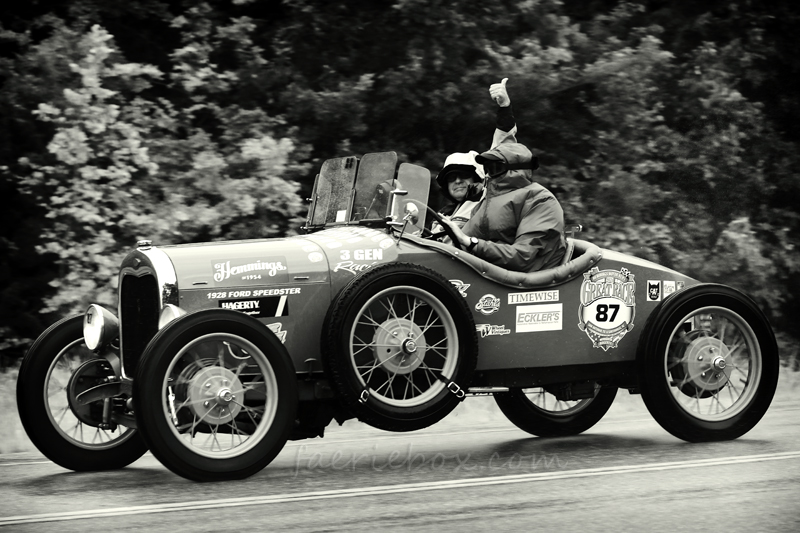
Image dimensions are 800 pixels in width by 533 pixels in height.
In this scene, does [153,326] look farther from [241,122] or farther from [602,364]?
[241,122]

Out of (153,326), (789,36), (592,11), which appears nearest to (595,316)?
(153,326)

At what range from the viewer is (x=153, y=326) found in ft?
A: 21.4

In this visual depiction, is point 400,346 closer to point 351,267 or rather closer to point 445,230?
point 351,267

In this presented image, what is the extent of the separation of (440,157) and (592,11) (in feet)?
11.0

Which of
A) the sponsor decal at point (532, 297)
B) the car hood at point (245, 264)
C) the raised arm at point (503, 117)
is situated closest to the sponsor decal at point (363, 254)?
the car hood at point (245, 264)

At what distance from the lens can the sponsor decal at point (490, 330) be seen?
6758 mm

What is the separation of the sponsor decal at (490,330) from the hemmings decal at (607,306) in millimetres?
539

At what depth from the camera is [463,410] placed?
372 inches

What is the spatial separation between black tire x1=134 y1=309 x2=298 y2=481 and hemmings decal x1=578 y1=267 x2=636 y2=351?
2.11 meters

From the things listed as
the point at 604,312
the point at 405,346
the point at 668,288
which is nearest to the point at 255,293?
the point at 405,346

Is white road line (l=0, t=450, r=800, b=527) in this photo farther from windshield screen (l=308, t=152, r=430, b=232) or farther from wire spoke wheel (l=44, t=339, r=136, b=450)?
windshield screen (l=308, t=152, r=430, b=232)

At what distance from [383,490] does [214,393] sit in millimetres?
1093

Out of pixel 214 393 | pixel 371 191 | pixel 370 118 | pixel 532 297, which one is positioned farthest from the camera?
pixel 370 118

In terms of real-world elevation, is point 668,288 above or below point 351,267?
below
